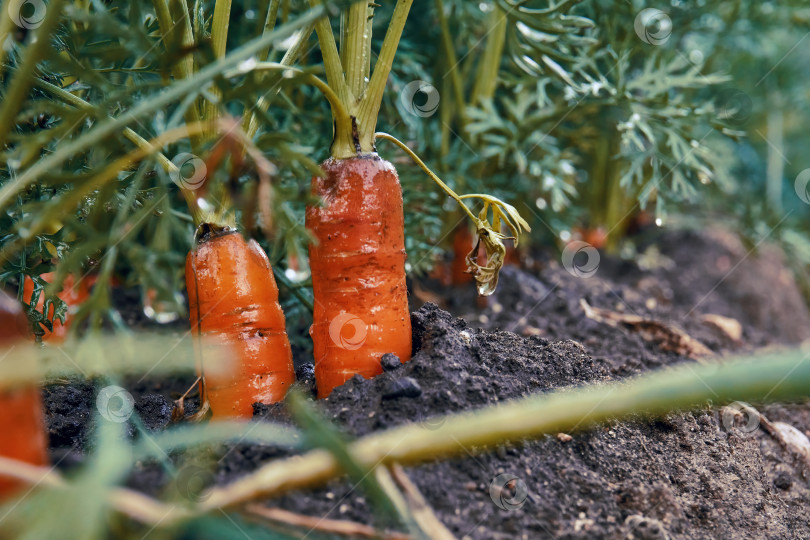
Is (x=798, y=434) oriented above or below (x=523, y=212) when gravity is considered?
below

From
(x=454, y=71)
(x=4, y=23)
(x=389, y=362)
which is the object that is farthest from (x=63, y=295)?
(x=454, y=71)

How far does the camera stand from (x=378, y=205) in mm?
982

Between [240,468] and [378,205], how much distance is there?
1.40ft

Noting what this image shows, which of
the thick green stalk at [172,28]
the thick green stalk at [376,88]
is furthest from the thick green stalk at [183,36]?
the thick green stalk at [376,88]

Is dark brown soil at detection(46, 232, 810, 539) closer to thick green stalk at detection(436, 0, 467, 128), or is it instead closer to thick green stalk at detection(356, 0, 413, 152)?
thick green stalk at detection(356, 0, 413, 152)

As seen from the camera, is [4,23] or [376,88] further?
[376,88]

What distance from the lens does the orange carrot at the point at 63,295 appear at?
1.26m

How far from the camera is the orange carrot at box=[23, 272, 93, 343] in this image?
126 centimetres

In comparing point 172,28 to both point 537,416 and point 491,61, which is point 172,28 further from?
point 491,61

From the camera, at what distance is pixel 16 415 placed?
2.30 feet

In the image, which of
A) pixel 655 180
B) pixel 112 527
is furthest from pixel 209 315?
pixel 655 180

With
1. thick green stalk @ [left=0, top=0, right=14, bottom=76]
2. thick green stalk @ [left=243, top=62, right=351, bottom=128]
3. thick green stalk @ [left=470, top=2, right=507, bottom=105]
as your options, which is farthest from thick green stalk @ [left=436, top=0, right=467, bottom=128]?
thick green stalk @ [left=0, top=0, right=14, bottom=76]

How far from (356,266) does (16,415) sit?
0.47m

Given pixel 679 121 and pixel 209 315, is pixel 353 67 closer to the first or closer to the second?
pixel 209 315
